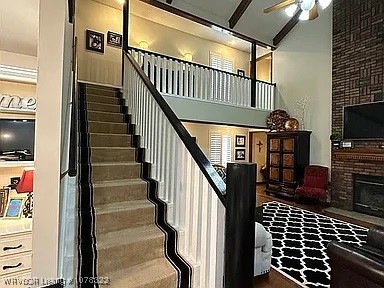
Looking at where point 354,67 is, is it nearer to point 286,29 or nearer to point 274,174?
point 286,29

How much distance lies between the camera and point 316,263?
3.06 m

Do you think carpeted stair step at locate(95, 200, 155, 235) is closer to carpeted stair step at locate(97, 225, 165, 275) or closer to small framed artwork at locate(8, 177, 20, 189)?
carpeted stair step at locate(97, 225, 165, 275)

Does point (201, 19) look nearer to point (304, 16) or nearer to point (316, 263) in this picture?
point (304, 16)

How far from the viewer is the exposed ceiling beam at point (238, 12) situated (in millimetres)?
6715

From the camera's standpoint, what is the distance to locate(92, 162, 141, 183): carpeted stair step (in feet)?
9.04

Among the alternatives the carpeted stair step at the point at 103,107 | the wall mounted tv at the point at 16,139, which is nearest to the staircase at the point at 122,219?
the carpeted stair step at the point at 103,107

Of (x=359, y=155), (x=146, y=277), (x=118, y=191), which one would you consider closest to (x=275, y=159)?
(x=359, y=155)

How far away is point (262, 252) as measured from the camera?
109 inches

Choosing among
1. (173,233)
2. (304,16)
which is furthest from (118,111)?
(304,16)

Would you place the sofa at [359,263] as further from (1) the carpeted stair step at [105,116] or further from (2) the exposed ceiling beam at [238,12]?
(2) the exposed ceiling beam at [238,12]

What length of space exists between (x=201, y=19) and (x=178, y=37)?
173 centimetres

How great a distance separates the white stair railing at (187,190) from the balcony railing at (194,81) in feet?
7.81

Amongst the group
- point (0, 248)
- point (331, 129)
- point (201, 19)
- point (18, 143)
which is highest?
point (201, 19)

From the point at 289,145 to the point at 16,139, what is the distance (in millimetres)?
5867
